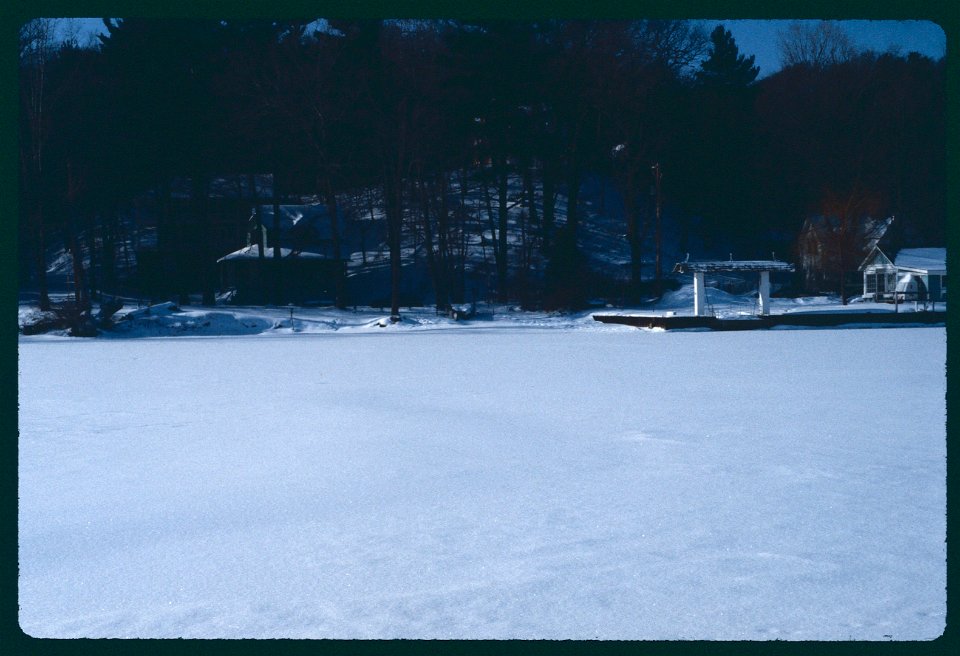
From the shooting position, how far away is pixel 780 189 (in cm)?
2791

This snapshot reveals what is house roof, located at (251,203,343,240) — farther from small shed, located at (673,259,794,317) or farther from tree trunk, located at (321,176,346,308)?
small shed, located at (673,259,794,317)

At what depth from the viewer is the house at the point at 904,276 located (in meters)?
33.7

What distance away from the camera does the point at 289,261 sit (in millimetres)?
42438

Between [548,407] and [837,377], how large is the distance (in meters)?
5.28

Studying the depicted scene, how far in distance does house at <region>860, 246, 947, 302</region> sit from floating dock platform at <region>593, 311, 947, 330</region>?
17.1ft

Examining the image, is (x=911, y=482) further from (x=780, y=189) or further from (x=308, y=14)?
(x=780, y=189)

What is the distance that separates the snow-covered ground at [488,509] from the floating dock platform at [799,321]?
1427cm

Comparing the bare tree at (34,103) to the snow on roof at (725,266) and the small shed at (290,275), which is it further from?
the small shed at (290,275)

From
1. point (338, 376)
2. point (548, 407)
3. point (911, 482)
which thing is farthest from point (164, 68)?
point (911, 482)

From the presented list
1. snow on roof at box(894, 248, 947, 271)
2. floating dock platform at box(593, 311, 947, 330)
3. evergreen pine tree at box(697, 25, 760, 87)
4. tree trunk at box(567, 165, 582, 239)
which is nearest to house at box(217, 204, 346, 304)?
tree trunk at box(567, 165, 582, 239)

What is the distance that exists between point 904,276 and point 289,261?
27488mm

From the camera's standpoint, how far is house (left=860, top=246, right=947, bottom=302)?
33656 millimetres

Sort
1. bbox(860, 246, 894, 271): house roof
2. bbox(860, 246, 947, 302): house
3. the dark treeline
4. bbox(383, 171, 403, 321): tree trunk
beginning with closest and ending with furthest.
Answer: the dark treeline → bbox(383, 171, 403, 321): tree trunk → bbox(860, 246, 947, 302): house → bbox(860, 246, 894, 271): house roof

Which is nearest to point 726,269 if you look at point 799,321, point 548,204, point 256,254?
point 799,321
